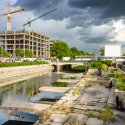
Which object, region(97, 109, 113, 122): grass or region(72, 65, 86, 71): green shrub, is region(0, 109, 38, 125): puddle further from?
region(72, 65, 86, 71): green shrub

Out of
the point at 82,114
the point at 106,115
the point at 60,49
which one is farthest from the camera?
the point at 60,49

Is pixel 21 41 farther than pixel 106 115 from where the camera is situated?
Yes

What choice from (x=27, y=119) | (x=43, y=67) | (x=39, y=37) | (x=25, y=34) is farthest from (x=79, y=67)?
(x=27, y=119)

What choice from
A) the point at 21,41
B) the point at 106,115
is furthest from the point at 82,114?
the point at 21,41

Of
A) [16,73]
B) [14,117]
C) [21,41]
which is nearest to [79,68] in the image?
[21,41]

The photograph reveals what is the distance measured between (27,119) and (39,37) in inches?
6100

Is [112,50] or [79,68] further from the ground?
[112,50]

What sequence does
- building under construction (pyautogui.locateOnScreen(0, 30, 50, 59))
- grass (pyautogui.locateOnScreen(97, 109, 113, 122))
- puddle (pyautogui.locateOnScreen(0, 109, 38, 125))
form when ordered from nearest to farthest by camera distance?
grass (pyautogui.locateOnScreen(97, 109, 113, 122)), puddle (pyautogui.locateOnScreen(0, 109, 38, 125)), building under construction (pyautogui.locateOnScreen(0, 30, 50, 59))

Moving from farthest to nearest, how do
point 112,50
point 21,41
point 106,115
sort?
1. point 21,41
2. point 112,50
3. point 106,115

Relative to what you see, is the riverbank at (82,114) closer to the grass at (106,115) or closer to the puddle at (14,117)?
the grass at (106,115)

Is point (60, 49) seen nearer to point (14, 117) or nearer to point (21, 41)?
point (21, 41)

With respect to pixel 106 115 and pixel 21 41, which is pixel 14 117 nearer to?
pixel 106 115

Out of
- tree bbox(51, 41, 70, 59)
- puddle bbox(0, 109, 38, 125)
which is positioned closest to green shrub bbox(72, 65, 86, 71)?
tree bbox(51, 41, 70, 59)

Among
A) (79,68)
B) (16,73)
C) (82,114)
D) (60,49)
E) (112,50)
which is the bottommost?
(79,68)
